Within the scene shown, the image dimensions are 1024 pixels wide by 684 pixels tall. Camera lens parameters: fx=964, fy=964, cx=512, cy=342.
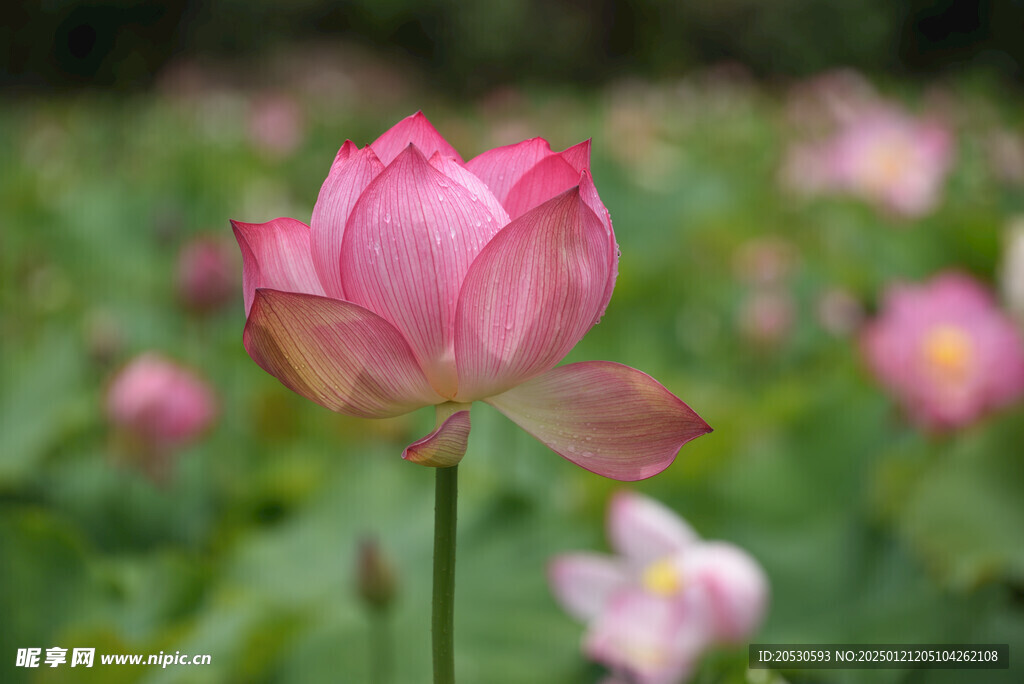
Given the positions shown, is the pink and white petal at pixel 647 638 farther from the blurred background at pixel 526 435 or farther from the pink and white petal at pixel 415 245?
the pink and white petal at pixel 415 245

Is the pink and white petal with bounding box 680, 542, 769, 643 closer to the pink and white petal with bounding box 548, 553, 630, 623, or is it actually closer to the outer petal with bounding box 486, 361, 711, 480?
the pink and white petal with bounding box 548, 553, 630, 623

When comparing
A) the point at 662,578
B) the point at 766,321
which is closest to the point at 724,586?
the point at 662,578

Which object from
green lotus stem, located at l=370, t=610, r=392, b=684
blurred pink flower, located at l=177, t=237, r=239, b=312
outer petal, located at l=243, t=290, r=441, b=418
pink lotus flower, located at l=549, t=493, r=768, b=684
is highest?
blurred pink flower, located at l=177, t=237, r=239, b=312

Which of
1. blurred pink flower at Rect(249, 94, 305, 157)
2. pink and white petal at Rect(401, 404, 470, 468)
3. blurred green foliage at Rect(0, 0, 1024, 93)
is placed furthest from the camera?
blurred green foliage at Rect(0, 0, 1024, 93)

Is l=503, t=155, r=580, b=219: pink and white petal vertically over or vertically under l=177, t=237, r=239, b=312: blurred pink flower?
under

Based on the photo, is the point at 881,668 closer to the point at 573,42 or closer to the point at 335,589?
the point at 335,589

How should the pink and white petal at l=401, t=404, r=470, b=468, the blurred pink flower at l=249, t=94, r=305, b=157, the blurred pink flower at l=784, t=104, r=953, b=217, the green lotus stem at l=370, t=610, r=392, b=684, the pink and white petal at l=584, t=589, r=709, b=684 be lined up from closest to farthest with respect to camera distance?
1. the pink and white petal at l=401, t=404, r=470, b=468
2. the pink and white petal at l=584, t=589, r=709, b=684
3. the green lotus stem at l=370, t=610, r=392, b=684
4. the blurred pink flower at l=784, t=104, r=953, b=217
5. the blurred pink flower at l=249, t=94, r=305, b=157

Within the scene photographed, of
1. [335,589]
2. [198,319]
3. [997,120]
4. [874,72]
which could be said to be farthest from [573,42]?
[335,589]

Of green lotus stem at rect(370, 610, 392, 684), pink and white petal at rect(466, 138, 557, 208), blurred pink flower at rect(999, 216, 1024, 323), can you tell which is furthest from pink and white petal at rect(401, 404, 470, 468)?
blurred pink flower at rect(999, 216, 1024, 323)
